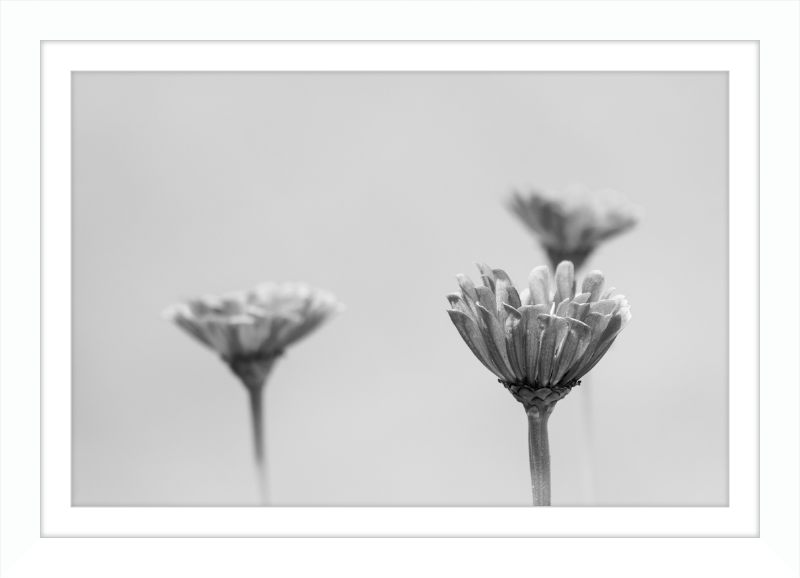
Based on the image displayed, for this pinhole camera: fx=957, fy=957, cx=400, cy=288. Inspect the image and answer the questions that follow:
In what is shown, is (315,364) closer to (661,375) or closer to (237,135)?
(237,135)

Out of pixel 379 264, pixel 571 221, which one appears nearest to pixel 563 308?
pixel 571 221

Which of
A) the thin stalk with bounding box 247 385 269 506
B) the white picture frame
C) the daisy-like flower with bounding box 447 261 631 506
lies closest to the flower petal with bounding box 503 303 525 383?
the daisy-like flower with bounding box 447 261 631 506

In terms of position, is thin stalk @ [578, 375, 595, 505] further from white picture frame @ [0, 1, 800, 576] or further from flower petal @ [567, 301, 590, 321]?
flower petal @ [567, 301, 590, 321]

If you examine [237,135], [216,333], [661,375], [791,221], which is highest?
[237,135]

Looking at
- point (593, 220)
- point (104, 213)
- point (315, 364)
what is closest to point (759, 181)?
point (593, 220)
